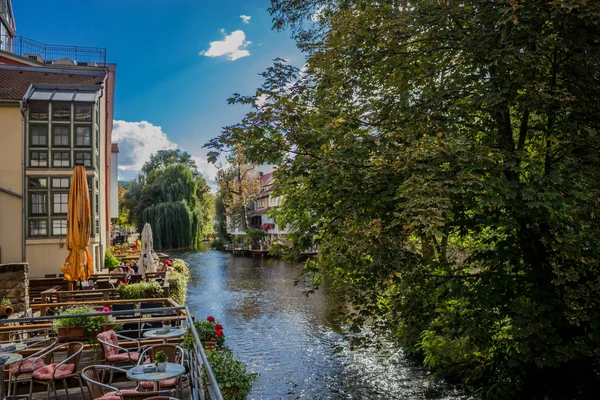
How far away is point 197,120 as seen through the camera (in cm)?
4288

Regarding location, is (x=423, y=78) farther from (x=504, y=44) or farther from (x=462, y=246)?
(x=462, y=246)

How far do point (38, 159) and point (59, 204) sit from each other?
6.94 ft

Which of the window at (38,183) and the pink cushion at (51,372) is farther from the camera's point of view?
the window at (38,183)

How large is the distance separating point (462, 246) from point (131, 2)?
69.8 feet

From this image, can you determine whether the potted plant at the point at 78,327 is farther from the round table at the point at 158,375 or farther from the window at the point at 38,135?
the window at the point at 38,135

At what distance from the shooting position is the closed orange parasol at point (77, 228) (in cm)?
1257

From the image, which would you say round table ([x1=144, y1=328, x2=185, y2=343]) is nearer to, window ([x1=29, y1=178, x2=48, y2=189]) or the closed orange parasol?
the closed orange parasol

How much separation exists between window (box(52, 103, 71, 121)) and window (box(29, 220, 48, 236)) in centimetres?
450

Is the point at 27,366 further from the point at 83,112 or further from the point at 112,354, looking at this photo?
the point at 83,112

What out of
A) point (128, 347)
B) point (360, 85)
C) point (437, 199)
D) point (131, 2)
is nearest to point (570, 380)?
point (437, 199)

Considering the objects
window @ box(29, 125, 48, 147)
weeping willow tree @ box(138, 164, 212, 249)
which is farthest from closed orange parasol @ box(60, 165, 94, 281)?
weeping willow tree @ box(138, 164, 212, 249)

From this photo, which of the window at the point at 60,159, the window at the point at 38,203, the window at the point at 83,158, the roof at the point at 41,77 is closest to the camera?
the window at the point at 38,203

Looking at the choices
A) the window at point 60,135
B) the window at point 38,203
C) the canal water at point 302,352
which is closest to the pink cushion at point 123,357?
the canal water at point 302,352

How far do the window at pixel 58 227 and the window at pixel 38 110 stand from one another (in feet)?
14.7
